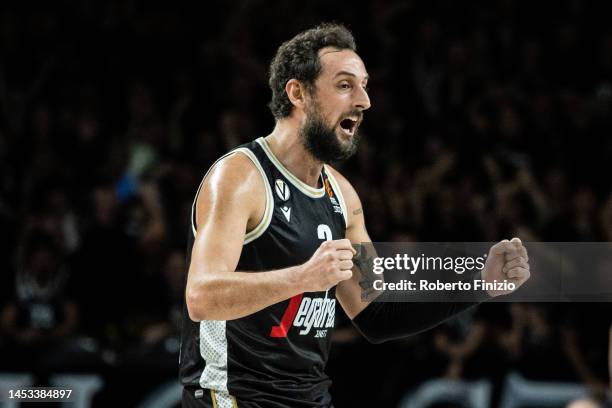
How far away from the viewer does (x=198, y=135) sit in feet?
30.7

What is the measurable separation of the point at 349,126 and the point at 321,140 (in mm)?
174

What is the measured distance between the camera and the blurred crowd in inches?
299

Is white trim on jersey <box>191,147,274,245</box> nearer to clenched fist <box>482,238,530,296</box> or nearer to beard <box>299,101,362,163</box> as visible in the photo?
beard <box>299,101,362,163</box>

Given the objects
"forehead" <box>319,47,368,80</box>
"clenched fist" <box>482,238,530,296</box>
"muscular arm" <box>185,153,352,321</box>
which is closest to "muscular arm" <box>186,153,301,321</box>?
"muscular arm" <box>185,153,352,321</box>

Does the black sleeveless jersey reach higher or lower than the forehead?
lower

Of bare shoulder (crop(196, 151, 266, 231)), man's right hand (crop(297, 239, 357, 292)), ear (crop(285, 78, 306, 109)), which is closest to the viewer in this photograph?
man's right hand (crop(297, 239, 357, 292))

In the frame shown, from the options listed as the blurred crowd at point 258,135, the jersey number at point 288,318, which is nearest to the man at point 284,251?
the jersey number at point 288,318

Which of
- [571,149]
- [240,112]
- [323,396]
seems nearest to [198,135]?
[240,112]

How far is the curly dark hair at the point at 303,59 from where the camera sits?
3.99 m

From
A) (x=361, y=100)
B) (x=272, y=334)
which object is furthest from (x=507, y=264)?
(x=272, y=334)

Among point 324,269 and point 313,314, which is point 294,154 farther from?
point 324,269

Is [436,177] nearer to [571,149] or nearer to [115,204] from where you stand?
[571,149]

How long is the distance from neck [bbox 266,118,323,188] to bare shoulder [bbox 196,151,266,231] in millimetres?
218

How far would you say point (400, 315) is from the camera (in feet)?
13.6
